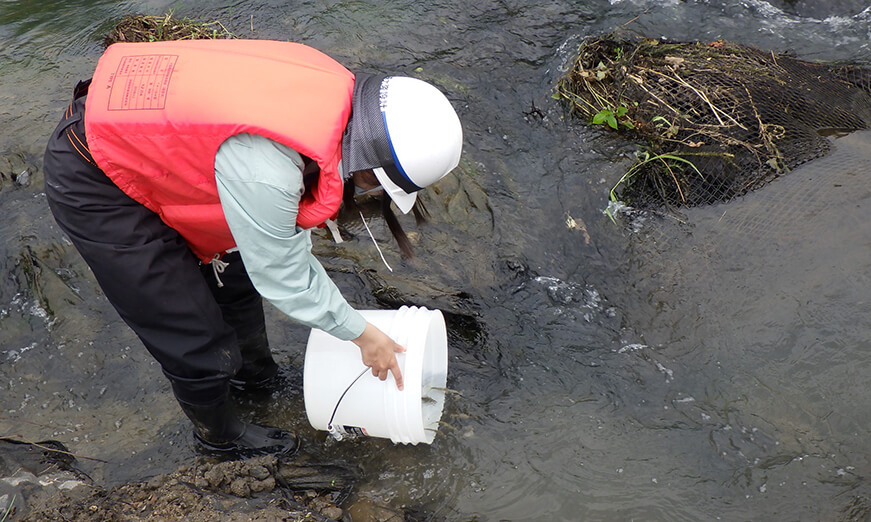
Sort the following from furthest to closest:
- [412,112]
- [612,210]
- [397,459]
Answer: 1. [612,210]
2. [397,459]
3. [412,112]

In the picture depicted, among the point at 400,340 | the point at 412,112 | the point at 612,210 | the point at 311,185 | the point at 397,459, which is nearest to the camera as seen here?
the point at 412,112

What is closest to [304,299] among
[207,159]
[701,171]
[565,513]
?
[207,159]

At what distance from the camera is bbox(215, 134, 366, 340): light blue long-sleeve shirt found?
1.79 m

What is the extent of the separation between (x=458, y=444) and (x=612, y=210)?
1.61m

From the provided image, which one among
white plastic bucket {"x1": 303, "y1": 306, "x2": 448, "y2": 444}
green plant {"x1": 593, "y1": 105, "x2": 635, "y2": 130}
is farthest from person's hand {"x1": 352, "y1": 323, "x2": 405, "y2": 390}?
green plant {"x1": 593, "y1": 105, "x2": 635, "y2": 130}

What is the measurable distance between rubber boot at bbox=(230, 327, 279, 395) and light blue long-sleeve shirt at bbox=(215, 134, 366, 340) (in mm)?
1032

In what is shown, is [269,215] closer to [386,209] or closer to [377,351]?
[386,209]

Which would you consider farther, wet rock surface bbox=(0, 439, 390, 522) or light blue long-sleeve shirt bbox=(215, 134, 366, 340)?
wet rock surface bbox=(0, 439, 390, 522)

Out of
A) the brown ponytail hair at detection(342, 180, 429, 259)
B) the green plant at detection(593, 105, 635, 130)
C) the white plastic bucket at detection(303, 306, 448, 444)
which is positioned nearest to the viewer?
the brown ponytail hair at detection(342, 180, 429, 259)

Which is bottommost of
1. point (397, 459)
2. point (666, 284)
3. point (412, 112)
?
point (397, 459)

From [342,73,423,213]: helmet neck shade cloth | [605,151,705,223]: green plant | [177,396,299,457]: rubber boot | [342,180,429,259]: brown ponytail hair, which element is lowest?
[177,396,299,457]: rubber boot

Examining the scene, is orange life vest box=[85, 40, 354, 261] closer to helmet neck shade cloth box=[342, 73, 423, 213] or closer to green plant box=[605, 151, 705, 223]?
helmet neck shade cloth box=[342, 73, 423, 213]

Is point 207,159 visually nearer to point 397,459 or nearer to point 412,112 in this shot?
point 412,112

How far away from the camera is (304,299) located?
201 centimetres
